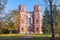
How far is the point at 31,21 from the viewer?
79438 mm

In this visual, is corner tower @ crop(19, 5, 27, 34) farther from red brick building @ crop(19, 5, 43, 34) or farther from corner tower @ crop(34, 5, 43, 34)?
corner tower @ crop(34, 5, 43, 34)

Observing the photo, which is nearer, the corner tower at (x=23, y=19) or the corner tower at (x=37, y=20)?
the corner tower at (x=23, y=19)

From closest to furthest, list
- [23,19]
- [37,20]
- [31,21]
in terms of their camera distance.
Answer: [23,19]
[37,20]
[31,21]

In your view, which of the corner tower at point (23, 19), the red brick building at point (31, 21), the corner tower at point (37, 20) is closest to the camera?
the corner tower at point (23, 19)

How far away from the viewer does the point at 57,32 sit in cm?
2995

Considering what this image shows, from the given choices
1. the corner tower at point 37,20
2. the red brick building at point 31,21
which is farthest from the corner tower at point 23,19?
the corner tower at point 37,20

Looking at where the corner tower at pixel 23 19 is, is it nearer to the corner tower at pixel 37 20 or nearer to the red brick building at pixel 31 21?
the red brick building at pixel 31 21

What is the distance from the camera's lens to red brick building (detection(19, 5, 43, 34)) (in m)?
77.6

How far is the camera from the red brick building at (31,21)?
77.6 meters

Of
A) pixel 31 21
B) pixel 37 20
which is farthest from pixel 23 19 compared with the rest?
pixel 37 20

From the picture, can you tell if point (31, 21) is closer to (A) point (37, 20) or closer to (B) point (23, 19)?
(A) point (37, 20)

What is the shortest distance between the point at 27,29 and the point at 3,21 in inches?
1985

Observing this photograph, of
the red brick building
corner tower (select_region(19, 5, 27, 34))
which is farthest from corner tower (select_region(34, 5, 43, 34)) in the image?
corner tower (select_region(19, 5, 27, 34))

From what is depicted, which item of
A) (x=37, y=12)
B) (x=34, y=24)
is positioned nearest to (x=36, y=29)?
(x=34, y=24)
